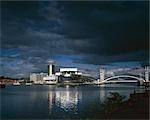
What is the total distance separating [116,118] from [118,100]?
437 inches

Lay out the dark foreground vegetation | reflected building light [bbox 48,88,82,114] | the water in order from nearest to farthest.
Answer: the dark foreground vegetation, the water, reflected building light [bbox 48,88,82,114]

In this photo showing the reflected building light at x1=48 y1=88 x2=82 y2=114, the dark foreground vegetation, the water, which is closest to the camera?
the dark foreground vegetation

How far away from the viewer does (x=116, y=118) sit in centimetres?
2023

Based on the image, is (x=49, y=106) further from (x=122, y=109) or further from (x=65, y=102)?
(x=122, y=109)

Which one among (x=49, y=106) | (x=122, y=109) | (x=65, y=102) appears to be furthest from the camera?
(x=65, y=102)

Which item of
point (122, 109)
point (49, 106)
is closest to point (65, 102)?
point (49, 106)

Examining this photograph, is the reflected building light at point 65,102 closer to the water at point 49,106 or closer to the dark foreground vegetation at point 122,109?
the water at point 49,106

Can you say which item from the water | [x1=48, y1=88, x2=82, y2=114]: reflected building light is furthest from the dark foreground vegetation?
[x1=48, y1=88, x2=82, y2=114]: reflected building light

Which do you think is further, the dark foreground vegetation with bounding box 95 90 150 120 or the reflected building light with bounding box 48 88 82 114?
the reflected building light with bounding box 48 88 82 114

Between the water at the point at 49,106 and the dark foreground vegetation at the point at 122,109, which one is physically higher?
the dark foreground vegetation at the point at 122,109

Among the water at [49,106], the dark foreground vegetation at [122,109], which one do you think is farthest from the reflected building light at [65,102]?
the dark foreground vegetation at [122,109]

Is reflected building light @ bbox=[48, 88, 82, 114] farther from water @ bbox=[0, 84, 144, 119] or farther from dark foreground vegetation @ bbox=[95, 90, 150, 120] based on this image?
dark foreground vegetation @ bbox=[95, 90, 150, 120]

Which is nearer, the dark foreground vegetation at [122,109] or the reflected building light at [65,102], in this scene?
the dark foreground vegetation at [122,109]

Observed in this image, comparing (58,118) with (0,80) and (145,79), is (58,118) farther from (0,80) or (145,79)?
(145,79)
